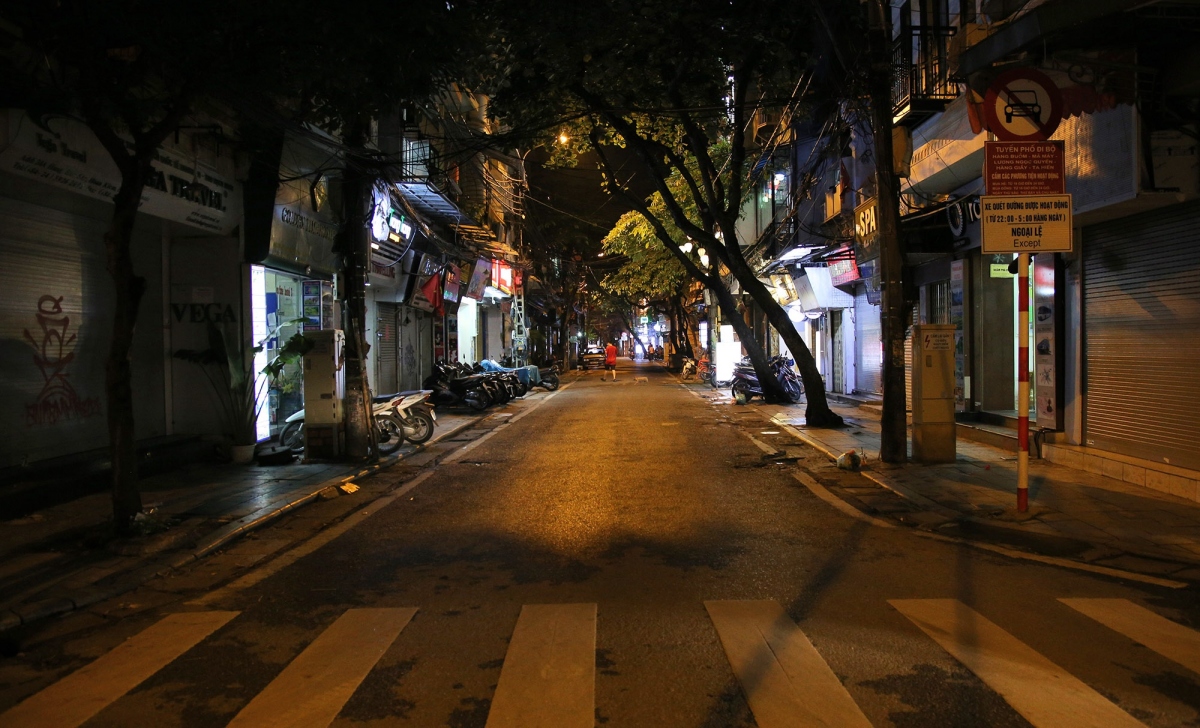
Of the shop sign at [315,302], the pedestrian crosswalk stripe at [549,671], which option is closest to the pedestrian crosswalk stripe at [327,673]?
the pedestrian crosswalk stripe at [549,671]

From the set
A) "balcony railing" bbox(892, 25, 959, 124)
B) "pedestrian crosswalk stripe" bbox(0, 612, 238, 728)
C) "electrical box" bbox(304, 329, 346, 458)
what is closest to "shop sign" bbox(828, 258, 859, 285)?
"balcony railing" bbox(892, 25, 959, 124)

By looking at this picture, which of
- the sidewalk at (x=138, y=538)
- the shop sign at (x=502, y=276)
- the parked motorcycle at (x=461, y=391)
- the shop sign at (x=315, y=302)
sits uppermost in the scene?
the shop sign at (x=502, y=276)

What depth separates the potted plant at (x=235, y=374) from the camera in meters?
11.7

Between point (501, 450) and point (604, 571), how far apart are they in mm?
7703

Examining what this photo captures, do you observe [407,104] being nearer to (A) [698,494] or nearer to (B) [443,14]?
(B) [443,14]

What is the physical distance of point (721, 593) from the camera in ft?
18.5

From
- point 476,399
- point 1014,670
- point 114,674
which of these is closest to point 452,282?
point 476,399

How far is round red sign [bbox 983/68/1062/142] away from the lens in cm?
773

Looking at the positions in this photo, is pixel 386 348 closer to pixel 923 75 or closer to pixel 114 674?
pixel 923 75

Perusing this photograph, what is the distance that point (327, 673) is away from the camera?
171 inches

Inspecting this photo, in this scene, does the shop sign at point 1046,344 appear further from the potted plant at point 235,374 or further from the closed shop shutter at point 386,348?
the closed shop shutter at point 386,348

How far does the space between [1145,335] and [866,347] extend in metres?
12.3

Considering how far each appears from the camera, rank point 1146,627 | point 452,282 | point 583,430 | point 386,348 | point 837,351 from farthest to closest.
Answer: point 452,282 → point 837,351 → point 386,348 → point 583,430 → point 1146,627

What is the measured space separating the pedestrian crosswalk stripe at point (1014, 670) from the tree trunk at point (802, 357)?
11276mm
